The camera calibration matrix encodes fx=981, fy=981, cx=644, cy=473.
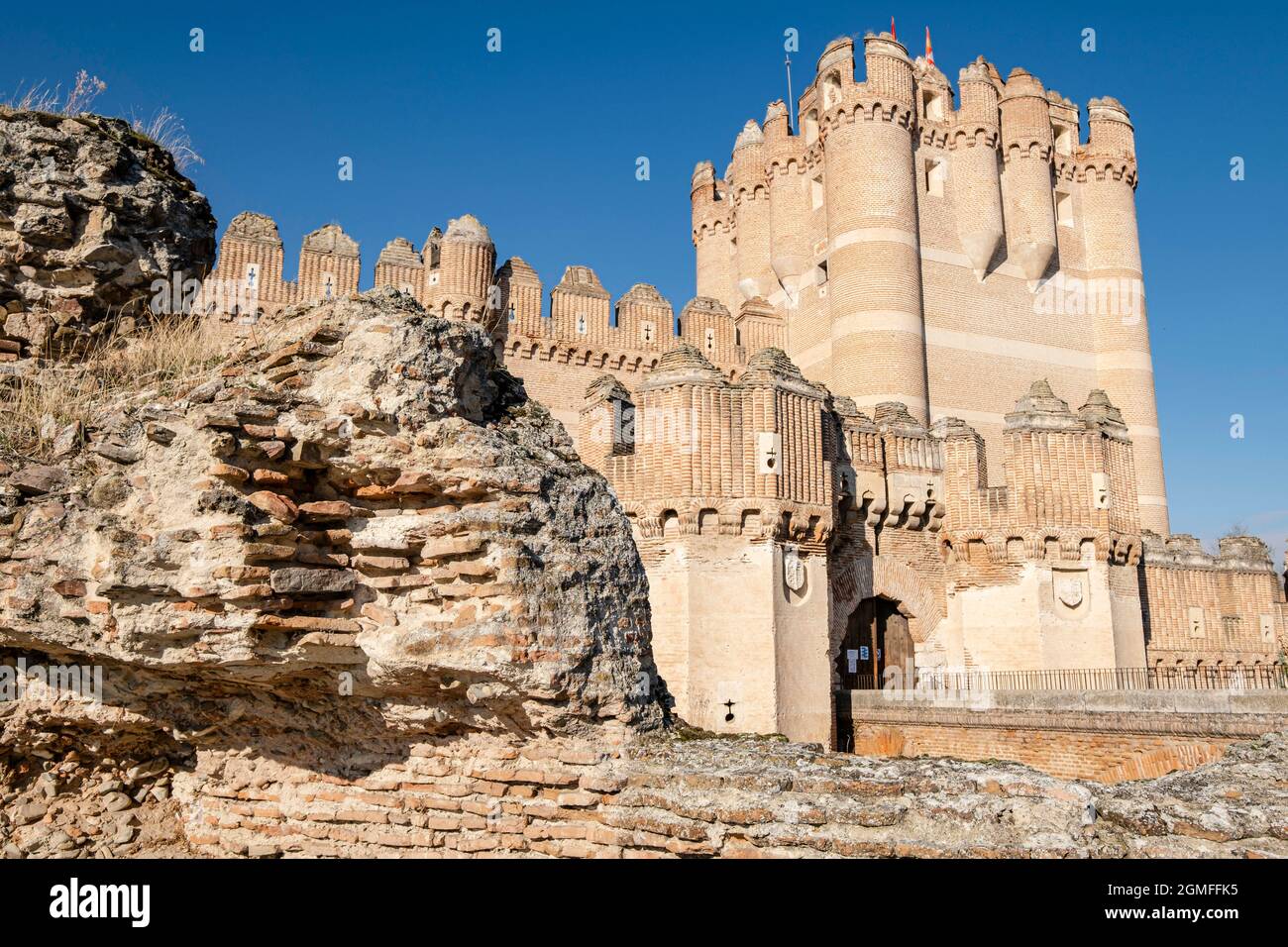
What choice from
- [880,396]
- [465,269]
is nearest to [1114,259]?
[880,396]

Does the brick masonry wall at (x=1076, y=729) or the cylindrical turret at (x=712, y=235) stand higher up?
the cylindrical turret at (x=712, y=235)

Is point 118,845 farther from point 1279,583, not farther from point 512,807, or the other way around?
point 1279,583

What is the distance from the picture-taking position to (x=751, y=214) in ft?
83.1

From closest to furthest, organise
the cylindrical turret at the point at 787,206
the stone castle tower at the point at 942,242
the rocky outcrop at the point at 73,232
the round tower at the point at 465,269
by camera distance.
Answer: the rocky outcrop at the point at 73,232 < the round tower at the point at 465,269 < the stone castle tower at the point at 942,242 < the cylindrical turret at the point at 787,206

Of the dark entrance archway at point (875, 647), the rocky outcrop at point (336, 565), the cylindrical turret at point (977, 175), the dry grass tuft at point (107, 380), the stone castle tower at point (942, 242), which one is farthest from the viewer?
the cylindrical turret at point (977, 175)

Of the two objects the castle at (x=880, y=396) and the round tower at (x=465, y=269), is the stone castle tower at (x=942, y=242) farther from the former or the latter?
the round tower at (x=465, y=269)

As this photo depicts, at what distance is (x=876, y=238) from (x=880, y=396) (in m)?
3.57

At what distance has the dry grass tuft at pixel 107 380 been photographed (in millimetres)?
4652

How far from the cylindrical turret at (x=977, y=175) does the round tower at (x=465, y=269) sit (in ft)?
37.4

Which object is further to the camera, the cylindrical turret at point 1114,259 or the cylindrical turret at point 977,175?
the cylindrical turret at point 1114,259

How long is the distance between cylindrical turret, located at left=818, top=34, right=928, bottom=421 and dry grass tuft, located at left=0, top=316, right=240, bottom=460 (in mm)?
16907

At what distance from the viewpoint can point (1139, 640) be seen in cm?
1667

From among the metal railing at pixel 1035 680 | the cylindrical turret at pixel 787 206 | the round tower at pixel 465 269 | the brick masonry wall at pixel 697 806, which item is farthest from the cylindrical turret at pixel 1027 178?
the brick masonry wall at pixel 697 806
